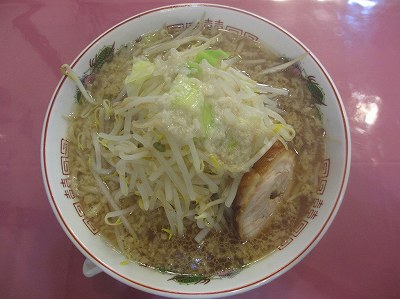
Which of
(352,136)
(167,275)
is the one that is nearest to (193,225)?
(167,275)

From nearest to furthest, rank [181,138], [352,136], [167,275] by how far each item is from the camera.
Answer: [181,138] < [167,275] < [352,136]

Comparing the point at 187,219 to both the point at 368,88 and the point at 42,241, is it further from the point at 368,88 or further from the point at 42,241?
the point at 368,88

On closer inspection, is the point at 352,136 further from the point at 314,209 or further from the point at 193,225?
the point at 193,225

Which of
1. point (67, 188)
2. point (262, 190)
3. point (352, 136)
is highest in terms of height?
point (67, 188)

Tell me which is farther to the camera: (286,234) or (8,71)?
(8,71)

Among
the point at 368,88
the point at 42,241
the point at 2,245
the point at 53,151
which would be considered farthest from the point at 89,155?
the point at 368,88

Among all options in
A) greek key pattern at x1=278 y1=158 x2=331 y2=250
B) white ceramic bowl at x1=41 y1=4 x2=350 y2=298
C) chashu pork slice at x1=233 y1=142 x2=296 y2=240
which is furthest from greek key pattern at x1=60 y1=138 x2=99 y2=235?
greek key pattern at x1=278 y1=158 x2=331 y2=250
